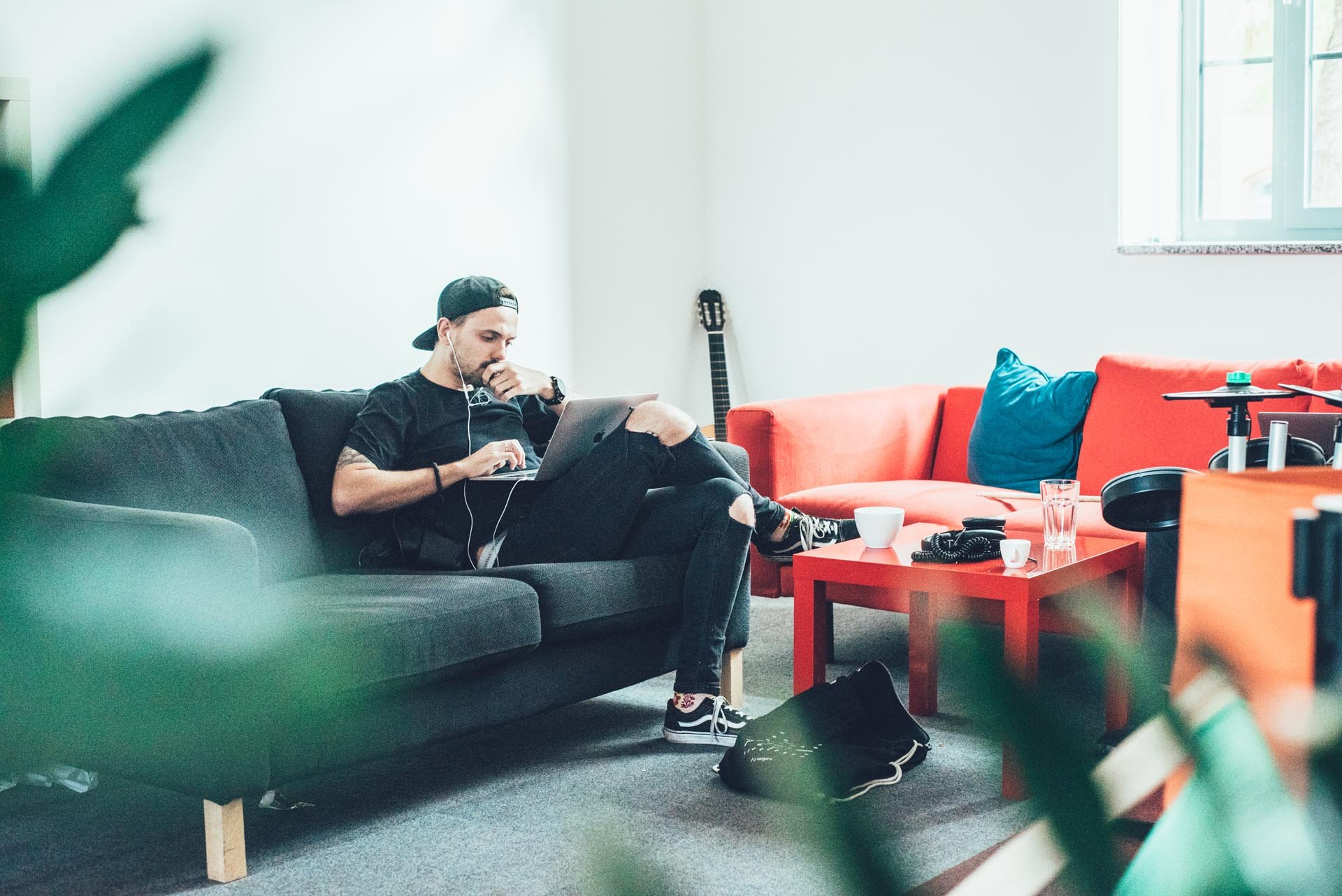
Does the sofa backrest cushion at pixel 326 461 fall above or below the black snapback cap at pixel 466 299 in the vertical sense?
below

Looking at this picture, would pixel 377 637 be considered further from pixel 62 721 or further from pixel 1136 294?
pixel 1136 294

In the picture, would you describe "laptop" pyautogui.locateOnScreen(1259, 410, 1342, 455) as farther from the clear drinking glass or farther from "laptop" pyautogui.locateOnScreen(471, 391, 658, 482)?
"laptop" pyautogui.locateOnScreen(471, 391, 658, 482)

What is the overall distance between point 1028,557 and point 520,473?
3.38ft

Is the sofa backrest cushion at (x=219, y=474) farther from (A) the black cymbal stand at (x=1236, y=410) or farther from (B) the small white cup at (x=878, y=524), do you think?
(A) the black cymbal stand at (x=1236, y=410)

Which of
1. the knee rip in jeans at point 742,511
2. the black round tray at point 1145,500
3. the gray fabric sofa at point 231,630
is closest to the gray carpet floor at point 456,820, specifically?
the gray fabric sofa at point 231,630

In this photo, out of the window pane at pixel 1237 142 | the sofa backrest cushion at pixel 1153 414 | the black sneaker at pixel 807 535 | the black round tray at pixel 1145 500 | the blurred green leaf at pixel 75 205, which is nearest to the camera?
the blurred green leaf at pixel 75 205

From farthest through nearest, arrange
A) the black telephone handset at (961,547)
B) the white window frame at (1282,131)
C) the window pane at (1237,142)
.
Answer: the window pane at (1237,142), the white window frame at (1282,131), the black telephone handset at (961,547)

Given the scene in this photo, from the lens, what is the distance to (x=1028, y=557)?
2488 mm

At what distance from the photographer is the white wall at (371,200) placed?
3117mm

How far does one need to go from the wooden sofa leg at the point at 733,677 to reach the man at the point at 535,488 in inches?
5.0

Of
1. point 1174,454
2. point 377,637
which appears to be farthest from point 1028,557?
point 377,637

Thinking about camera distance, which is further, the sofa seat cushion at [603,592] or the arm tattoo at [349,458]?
the arm tattoo at [349,458]

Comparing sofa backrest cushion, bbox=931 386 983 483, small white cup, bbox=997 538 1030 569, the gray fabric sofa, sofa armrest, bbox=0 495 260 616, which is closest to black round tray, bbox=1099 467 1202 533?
the gray fabric sofa

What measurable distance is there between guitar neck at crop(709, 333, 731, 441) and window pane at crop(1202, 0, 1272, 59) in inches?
72.7
